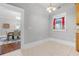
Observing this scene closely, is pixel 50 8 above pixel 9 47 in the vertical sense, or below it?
above

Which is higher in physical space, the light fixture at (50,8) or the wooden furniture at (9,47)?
the light fixture at (50,8)

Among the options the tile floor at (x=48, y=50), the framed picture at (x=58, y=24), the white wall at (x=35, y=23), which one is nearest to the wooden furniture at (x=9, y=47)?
the tile floor at (x=48, y=50)

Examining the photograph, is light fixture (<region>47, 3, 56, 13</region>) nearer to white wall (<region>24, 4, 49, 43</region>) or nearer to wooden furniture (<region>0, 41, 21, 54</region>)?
white wall (<region>24, 4, 49, 43</region>)

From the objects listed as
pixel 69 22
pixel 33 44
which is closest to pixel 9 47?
pixel 33 44

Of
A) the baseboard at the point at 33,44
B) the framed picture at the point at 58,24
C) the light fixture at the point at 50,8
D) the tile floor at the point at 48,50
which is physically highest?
the light fixture at the point at 50,8

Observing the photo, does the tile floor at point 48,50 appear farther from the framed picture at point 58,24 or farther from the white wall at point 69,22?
the framed picture at point 58,24

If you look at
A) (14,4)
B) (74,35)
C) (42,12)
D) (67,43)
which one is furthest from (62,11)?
(14,4)

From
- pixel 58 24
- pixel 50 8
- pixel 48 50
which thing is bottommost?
pixel 48 50

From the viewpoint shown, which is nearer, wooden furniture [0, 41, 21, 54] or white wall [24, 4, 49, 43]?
wooden furniture [0, 41, 21, 54]

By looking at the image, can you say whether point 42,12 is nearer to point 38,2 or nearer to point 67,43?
point 38,2

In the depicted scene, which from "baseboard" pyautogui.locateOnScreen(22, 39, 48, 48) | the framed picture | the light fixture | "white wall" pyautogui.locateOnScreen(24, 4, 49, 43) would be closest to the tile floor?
"baseboard" pyautogui.locateOnScreen(22, 39, 48, 48)

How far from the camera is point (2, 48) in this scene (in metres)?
1.65

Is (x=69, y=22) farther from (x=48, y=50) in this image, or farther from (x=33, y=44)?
(x=33, y=44)

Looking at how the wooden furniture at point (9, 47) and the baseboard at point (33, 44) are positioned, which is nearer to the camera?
the wooden furniture at point (9, 47)
